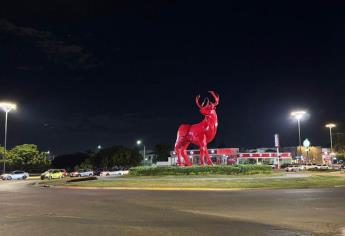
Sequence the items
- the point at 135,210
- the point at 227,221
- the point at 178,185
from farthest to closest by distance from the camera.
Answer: the point at 178,185 → the point at 135,210 → the point at 227,221

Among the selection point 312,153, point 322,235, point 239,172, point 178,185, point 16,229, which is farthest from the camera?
point 312,153

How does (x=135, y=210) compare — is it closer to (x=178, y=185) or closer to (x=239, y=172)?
(x=178, y=185)

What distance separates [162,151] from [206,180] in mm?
109941

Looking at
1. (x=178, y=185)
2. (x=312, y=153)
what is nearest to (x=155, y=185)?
(x=178, y=185)

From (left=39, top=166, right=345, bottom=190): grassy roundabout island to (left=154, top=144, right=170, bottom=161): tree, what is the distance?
97372mm

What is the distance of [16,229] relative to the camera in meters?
11.5

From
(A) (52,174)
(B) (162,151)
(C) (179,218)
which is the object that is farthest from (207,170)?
(B) (162,151)

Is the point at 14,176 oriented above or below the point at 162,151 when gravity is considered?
below

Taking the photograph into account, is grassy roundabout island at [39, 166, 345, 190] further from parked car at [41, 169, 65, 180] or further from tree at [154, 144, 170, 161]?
tree at [154, 144, 170, 161]

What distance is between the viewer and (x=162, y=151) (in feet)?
A: 470

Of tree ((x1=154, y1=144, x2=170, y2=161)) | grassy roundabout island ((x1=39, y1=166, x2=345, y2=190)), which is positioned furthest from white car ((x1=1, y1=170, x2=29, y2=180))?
tree ((x1=154, y1=144, x2=170, y2=161))

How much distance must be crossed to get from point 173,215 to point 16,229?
5.11 meters

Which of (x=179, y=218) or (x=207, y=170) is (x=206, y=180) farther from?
(x=179, y=218)

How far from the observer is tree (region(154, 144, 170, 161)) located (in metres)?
142
